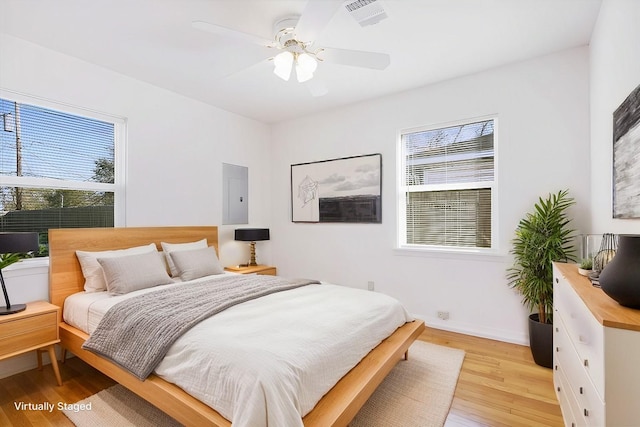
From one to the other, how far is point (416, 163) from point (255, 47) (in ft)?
7.19

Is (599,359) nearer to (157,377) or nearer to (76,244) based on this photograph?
(157,377)

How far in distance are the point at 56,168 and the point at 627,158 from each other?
14.0ft

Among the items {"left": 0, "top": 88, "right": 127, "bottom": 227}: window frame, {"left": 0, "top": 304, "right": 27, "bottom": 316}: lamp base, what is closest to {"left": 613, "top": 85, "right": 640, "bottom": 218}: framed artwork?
{"left": 0, "top": 304, "right": 27, "bottom": 316}: lamp base

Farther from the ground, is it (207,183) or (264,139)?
(264,139)

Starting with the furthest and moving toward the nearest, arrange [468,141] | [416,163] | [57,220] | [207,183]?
[207,183] → [416,163] → [468,141] → [57,220]

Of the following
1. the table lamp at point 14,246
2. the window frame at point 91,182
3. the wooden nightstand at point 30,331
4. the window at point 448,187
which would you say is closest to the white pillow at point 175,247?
the window frame at point 91,182

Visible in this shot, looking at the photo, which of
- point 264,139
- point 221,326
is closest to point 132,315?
point 221,326

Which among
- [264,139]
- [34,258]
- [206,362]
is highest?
[264,139]

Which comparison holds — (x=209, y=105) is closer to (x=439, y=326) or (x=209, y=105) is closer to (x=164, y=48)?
(x=164, y=48)

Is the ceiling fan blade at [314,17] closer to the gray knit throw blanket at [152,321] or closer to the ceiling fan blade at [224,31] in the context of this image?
the ceiling fan blade at [224,31]

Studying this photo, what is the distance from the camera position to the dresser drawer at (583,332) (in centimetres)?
115

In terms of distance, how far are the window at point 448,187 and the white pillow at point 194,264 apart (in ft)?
7.33

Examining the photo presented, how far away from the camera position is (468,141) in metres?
3.41

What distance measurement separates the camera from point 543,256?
8.48 ft
